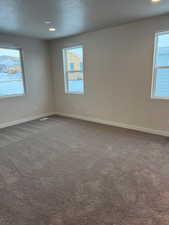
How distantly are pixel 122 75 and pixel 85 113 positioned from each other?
5.71ft

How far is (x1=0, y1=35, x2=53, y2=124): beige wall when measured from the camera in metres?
4.63

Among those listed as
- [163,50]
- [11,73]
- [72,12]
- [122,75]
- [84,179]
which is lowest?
[84,179]

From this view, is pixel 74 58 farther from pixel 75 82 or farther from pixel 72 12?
pixel 72 12

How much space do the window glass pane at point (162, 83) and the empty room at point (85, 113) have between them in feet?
0.07

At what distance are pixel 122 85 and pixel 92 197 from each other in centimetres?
300

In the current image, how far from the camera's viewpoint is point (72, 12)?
2953 millimetres

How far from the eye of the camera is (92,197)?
191 centimetres

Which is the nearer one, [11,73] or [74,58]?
[11,73]

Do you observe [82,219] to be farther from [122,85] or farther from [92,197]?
[122,85]

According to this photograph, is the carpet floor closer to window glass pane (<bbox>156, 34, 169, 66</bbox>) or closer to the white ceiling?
window glass pane (<bbox>156, 34, 169, 66</bbox>)

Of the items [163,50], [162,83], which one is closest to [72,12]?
[163,50]

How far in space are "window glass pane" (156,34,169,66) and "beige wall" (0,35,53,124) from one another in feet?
12.0

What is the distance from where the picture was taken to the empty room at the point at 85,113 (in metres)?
1.85

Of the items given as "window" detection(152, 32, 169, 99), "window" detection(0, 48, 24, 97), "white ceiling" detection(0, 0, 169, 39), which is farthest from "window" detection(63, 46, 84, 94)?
"window" detection(152, 32, 169, 99)
